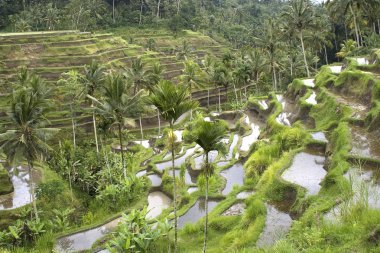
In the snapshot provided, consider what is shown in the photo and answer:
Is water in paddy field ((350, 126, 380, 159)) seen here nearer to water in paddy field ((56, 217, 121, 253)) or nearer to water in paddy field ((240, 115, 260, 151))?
water in paddy field ((240, 115, 260, 151))

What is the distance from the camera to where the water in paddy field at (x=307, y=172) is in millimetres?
22266

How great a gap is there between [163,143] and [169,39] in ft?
201

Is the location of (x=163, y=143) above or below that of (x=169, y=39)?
below

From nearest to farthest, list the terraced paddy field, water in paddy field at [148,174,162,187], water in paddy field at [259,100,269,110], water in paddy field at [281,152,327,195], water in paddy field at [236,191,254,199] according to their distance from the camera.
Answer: the terraced paddy field, water in paddy field at [281,152,327,195], water in paddy field at [236,191,254,199], water in paddy field at [148,174,162,187], water in paddy field at [259,100,269,110]

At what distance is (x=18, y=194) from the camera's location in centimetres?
3662

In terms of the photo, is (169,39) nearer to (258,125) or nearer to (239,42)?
(239,42)

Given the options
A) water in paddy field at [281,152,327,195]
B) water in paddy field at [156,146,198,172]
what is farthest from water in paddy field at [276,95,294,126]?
water in paddy field at [281,152,327,195]

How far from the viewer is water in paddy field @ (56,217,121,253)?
25.9m

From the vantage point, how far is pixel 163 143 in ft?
173

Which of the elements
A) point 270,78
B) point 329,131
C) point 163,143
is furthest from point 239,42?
point 329,131

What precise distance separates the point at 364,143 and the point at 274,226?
9.69 m

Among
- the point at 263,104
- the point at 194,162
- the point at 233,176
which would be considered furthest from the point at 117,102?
the point at 263,104

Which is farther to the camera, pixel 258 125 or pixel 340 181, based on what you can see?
pixel 258 125

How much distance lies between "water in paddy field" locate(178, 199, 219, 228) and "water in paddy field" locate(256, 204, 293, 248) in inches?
263
